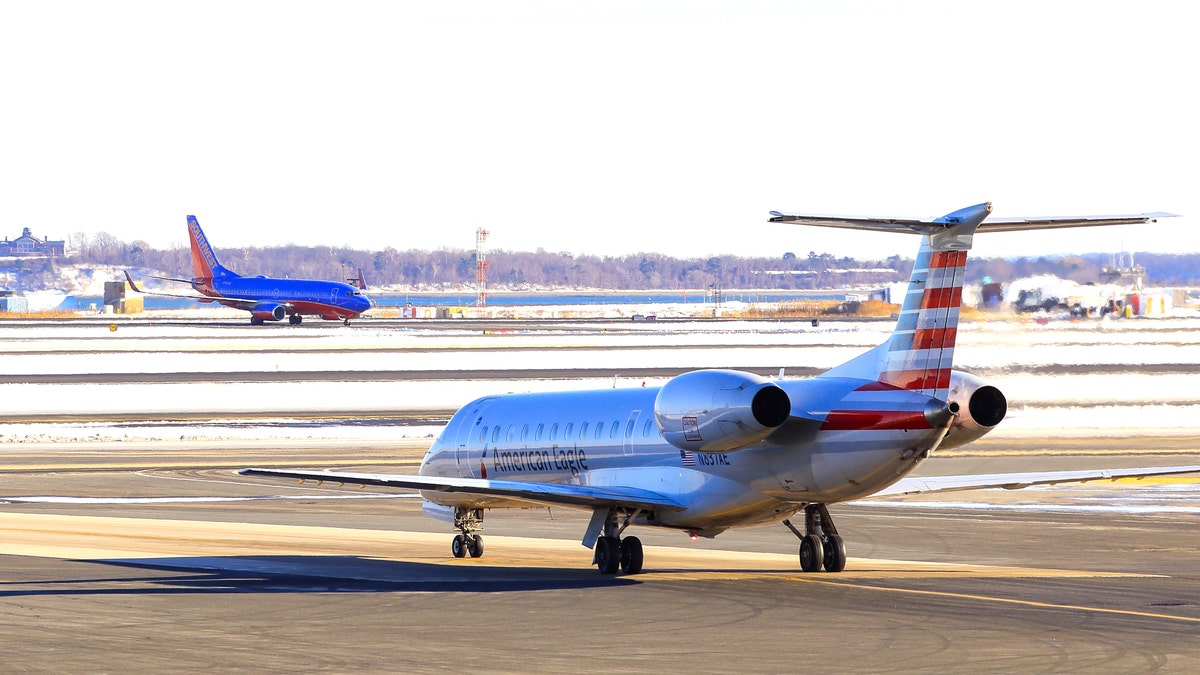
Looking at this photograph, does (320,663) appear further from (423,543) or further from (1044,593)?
(423,543)

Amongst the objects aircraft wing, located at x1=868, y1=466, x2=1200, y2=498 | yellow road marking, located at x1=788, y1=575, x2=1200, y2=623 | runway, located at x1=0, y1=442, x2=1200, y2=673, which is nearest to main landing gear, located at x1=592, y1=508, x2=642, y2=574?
runway, located at x1=0, y1=442, x2=1200, y2=673

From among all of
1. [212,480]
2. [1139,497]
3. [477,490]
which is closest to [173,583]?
[477,490]

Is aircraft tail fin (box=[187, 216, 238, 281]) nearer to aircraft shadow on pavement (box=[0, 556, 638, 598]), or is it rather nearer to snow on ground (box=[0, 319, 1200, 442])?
snow on ground (box=[0, 319, 1200, 442])

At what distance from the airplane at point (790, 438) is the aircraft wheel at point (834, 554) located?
1cm

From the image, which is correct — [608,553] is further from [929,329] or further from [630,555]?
[929,329]

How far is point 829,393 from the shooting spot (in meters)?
21.6

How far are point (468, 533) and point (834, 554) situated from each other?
690 cm

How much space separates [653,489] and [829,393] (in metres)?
3.73

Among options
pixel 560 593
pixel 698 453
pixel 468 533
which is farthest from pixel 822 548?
pixel 468 533

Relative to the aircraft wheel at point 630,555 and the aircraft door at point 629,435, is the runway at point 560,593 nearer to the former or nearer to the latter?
the aircraft wheel at point 630,555

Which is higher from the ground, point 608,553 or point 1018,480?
point 1018,480

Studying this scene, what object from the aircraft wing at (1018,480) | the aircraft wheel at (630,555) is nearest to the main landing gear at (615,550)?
the aircraft wheel at (630,555)

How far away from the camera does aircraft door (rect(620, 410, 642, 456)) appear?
24891 millimetres

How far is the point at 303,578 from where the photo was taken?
24641mm
